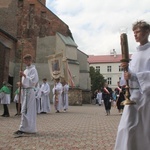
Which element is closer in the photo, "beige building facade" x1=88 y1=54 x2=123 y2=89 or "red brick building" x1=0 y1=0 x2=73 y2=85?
"red brick building" x1=0 y1=0 x2=73 y2=85

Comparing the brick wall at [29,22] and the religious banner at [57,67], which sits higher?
the brick wall at [29,22]

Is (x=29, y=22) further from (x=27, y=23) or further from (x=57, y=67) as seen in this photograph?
(x=57, y=67)

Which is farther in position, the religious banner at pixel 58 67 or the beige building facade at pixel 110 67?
the beige building facade at pixel 110 67

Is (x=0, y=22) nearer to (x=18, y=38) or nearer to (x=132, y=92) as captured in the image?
(x=18, y=38)

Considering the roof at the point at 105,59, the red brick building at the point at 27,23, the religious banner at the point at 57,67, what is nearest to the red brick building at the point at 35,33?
the red brick building at the point at 27,23

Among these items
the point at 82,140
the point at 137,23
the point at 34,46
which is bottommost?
the point at 82,140

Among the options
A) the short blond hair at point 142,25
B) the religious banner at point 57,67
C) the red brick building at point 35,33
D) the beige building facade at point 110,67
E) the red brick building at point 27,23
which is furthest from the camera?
the beige building facade at point 110,67

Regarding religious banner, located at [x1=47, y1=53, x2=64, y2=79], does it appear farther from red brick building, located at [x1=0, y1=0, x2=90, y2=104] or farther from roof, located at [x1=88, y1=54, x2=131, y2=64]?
roof, located at [x1=88, y1=54, x2=131, y2=64]

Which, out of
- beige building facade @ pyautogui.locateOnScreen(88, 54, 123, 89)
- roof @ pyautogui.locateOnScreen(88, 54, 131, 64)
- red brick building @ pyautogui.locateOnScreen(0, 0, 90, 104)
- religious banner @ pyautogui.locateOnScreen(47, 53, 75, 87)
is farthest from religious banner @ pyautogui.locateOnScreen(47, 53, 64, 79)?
roof @ pyautogui.locateOnScreen(88, 54, 131, 64)

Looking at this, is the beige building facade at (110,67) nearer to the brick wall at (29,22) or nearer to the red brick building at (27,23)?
the brick wall at (29,22)

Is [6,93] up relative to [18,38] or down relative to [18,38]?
down

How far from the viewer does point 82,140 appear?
266 inches

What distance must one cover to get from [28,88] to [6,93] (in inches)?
290

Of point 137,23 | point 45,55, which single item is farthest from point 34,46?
point 137,23
